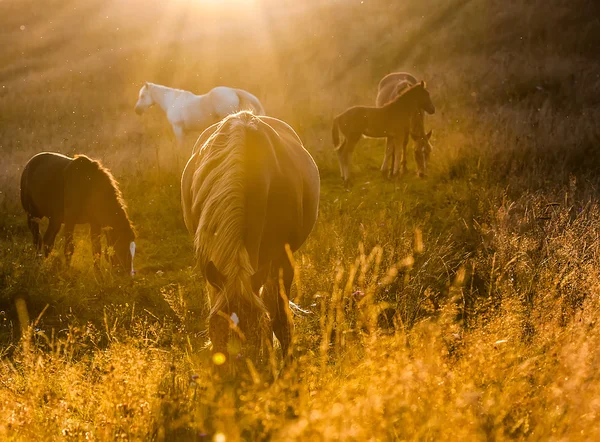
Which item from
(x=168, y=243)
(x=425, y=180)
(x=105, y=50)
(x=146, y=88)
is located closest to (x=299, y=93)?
(x=146, y=88)

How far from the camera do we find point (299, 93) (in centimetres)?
1716

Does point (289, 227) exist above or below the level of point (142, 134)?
above

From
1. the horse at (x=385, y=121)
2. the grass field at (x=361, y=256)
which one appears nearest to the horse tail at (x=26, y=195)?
the grass field at (x=361, y=256)

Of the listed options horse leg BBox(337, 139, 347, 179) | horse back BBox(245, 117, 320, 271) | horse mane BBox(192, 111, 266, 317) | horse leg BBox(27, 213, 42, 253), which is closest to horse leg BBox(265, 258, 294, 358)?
horse back BBox(245, 117, 320, 271)

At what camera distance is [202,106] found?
13562 millimetres

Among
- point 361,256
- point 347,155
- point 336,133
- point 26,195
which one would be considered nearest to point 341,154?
point 347,155

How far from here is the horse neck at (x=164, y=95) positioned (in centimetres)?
Result: 1422

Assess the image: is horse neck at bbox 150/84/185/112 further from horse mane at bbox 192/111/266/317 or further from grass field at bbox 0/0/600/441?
horse mane at bbox 192/111/266/317

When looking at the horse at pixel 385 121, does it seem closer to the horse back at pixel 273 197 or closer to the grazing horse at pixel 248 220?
the grazing horse at pixel 248 220

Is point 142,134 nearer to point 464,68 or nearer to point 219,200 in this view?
point 464,68

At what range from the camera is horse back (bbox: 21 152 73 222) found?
7.14m

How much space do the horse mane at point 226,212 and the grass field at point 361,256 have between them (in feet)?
1.80

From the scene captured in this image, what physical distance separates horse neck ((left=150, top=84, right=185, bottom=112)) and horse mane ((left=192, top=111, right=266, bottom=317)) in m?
11.0

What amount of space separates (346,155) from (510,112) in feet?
13.6
